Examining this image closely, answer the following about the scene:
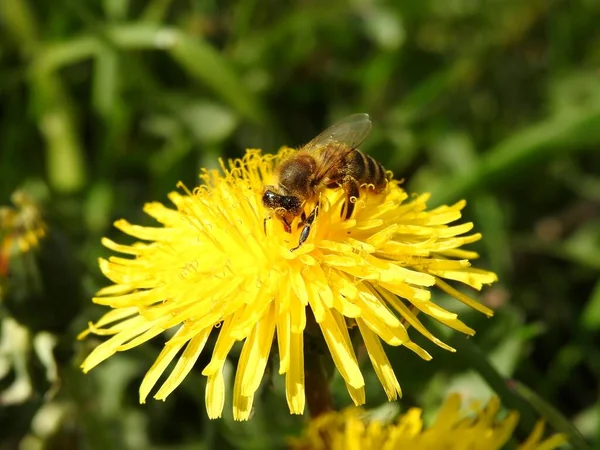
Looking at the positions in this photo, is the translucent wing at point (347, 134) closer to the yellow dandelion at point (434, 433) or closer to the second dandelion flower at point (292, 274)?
the second dandelion flower at point (292, 274)

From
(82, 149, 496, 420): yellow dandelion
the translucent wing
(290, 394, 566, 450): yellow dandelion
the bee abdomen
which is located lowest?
(290, 394, 566, 450): yellow dandelion

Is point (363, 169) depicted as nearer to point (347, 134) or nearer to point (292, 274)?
point (347, 134)

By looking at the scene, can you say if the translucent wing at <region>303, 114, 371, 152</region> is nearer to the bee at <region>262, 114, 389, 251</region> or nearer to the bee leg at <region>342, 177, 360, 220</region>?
the bee at <region>262, 114, 389, 251</region>

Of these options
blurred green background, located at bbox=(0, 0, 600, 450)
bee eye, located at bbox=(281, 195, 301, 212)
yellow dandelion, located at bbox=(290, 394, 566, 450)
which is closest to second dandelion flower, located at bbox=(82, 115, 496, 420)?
bee eye, located at bbox=(281, 195, 301, 212)

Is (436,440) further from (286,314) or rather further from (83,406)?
(83,406)

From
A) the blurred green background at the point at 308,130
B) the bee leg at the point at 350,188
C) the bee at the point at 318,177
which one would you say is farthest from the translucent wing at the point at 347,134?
the blurred green background at the point at 308,130
